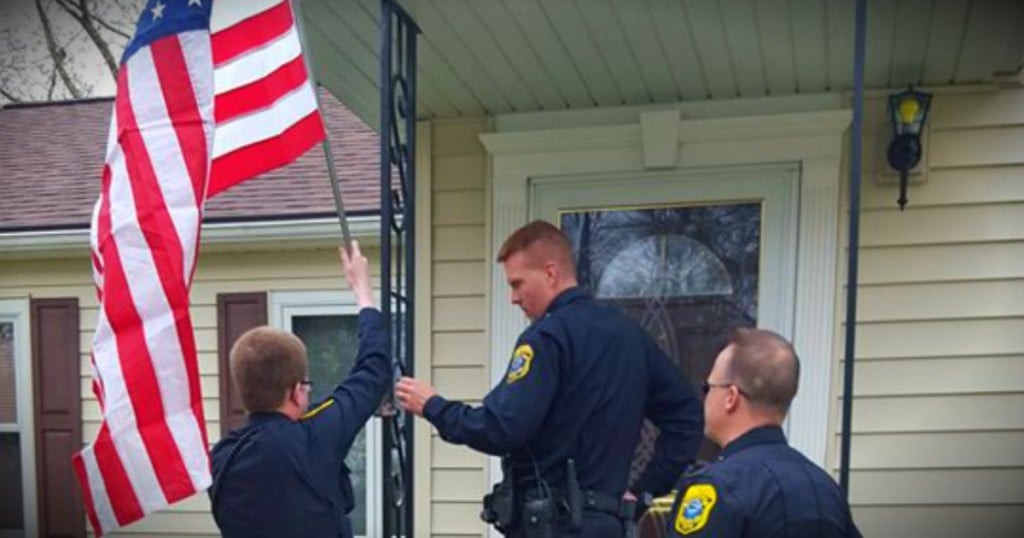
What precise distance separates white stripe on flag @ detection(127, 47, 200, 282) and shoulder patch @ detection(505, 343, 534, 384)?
89cm

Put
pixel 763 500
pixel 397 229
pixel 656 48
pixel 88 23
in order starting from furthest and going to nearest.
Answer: pixel 88 23 < pixel 656 48 < pixel 397 229 < pixel 763 500

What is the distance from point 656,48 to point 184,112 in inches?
66.8

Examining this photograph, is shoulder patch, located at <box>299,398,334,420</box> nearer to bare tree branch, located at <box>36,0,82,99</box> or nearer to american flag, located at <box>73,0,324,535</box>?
american flag, located at <box>73,0,324,535</box>

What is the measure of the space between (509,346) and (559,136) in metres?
1.04

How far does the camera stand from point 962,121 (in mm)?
2908

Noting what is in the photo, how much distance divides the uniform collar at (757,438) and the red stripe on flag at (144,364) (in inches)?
51.0

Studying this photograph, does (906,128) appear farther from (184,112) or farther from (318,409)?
(184,112)

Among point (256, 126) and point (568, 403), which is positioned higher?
point (256, 126)

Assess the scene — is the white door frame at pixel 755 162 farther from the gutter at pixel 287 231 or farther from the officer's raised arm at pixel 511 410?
the gutter at pixel 287 231

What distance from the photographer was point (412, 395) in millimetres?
2037

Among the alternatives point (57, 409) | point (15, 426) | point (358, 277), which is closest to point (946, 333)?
point (358, 277)

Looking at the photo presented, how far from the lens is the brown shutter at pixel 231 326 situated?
4836 mm

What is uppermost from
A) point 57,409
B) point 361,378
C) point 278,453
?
point 361,378

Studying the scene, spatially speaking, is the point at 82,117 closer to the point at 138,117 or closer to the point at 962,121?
the point at 138,117
